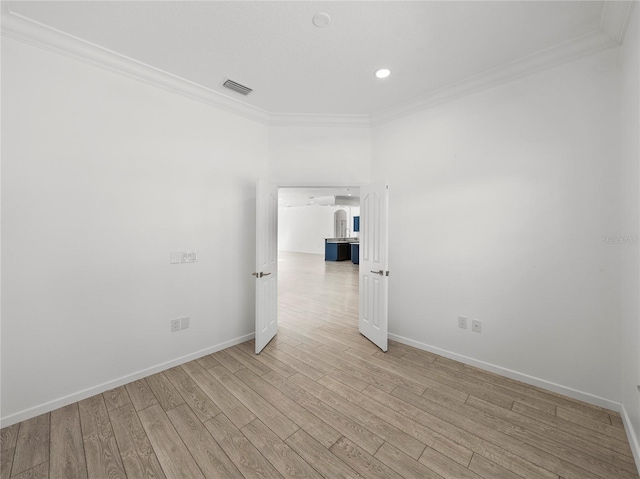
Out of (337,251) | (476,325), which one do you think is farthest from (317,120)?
(337,251)

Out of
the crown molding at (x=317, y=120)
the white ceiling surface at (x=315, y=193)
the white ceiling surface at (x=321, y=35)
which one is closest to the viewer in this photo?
the white ceiling surface at (x=321, y=35)

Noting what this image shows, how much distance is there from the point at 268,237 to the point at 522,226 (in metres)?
2.74

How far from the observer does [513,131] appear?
2.61 m

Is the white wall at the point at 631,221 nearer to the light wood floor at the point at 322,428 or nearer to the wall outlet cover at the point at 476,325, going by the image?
the light wood floor at the point at 322,428

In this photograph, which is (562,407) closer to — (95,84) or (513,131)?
(513,131)

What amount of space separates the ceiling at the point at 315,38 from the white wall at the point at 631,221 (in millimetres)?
342

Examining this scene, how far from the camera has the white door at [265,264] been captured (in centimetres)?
317

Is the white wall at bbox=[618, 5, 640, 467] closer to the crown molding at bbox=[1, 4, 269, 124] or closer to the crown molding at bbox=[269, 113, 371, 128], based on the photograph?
the crown molding at bbox=[269, 113, 371, 128]

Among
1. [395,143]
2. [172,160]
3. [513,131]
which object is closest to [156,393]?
[172,160]

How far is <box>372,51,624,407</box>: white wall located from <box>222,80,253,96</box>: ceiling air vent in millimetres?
1824

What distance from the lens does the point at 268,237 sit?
3484mm

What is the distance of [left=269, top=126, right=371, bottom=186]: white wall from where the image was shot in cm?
369

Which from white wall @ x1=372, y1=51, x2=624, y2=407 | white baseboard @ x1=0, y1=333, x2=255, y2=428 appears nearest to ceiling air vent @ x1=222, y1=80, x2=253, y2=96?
white wall @ x1=372, y1=51, x2=624, y2=407

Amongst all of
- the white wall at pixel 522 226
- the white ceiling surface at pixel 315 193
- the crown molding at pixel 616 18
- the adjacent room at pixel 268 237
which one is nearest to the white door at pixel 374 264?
the adjacent room at pixel 268 237
